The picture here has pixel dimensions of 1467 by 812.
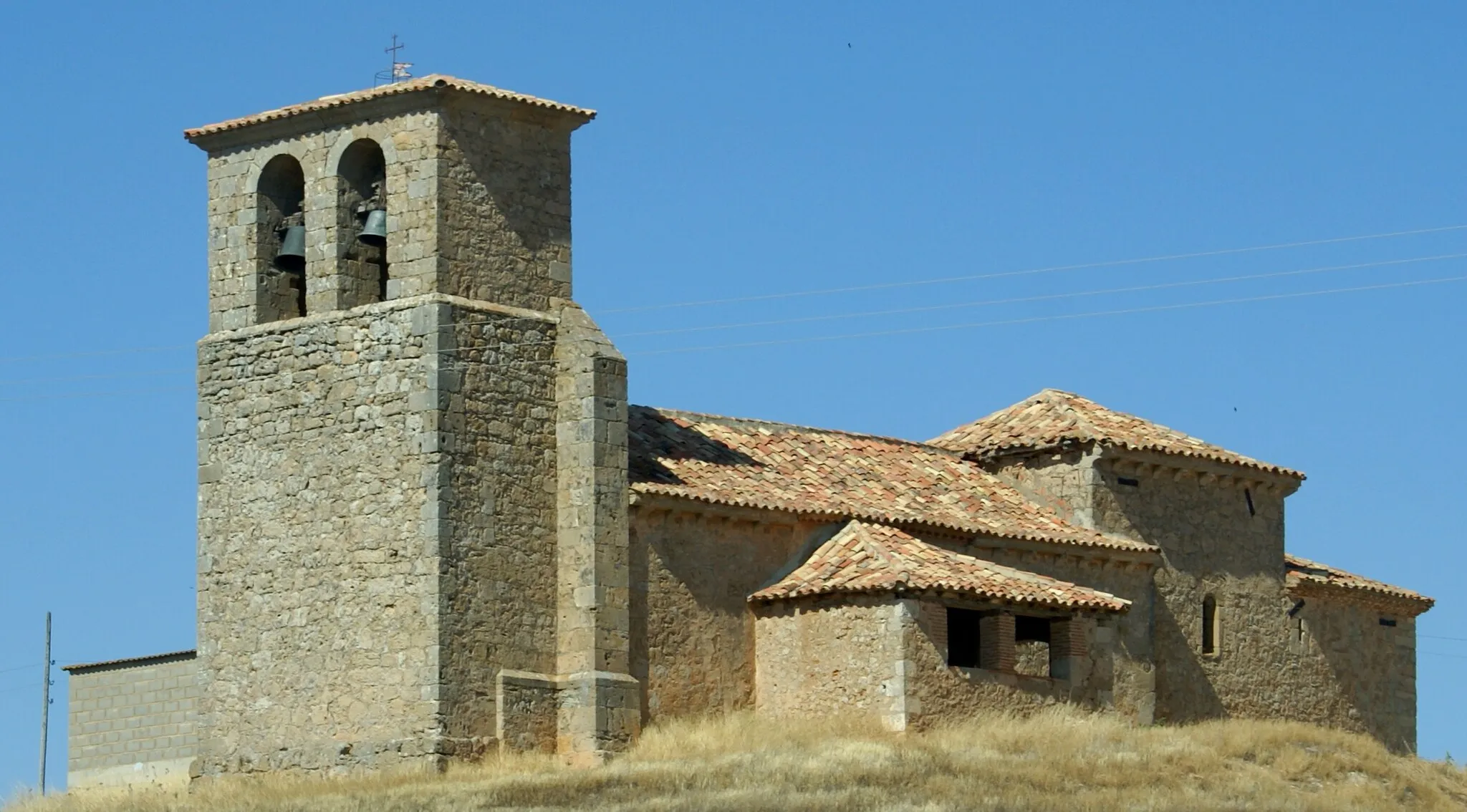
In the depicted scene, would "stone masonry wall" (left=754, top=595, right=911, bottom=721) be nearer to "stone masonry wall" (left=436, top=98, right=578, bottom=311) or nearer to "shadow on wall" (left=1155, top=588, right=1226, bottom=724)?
"stone masonry wall" (left=436, top=98, right=578, bottom=311)

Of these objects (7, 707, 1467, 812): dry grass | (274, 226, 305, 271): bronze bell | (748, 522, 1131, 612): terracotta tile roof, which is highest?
(274, 226, 305, 271): bronze bell

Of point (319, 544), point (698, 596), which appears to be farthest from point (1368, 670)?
point (319, 544)

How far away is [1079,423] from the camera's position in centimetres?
4344

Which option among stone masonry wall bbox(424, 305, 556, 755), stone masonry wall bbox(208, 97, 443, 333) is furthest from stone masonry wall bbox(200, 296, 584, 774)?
stone masonry wall bbox(208, 97, 443, 333)

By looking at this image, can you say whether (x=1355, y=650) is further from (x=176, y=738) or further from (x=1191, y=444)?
(x=176, y=738)

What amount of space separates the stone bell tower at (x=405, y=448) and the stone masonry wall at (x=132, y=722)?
3.21 meters

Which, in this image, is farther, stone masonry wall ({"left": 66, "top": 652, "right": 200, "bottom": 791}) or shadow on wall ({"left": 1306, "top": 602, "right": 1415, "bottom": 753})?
shadow on wall ({"left": 1306, "top": 602, "right": 1415, "bottom": 753})

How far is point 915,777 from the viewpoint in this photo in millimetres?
34125

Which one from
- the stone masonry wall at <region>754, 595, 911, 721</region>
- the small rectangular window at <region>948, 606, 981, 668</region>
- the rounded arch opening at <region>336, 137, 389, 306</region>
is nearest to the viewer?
the stone masonry wall at <region>754, 595, 911, 721</region>

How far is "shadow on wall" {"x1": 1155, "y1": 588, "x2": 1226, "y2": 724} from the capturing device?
4266 centimetres

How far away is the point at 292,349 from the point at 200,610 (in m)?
3.68

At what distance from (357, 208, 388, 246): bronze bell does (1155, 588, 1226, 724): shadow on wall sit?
13174mm

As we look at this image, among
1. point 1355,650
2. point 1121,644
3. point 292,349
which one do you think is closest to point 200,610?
point 292,349

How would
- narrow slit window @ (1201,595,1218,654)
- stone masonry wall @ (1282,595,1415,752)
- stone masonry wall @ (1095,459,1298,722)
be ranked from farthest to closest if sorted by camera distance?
stone masonry wall @ (1282,595,1415,752) < narrow slit window @ (1201,595,1218,654) < stone masonry wall @ (1095,459,1298,722)
